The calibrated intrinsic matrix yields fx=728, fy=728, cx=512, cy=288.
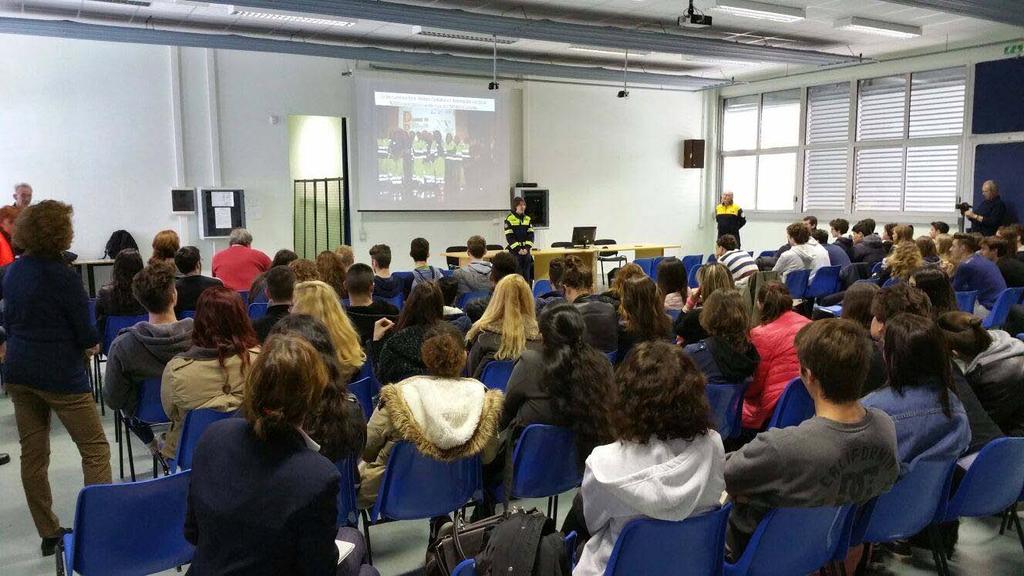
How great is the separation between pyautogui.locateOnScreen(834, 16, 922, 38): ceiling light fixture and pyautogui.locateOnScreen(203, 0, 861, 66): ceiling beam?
98 cm

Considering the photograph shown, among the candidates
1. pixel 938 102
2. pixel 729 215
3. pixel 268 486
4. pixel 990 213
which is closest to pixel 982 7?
pixel 990 213

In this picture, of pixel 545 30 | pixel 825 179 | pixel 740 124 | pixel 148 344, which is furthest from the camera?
pixel 740 124

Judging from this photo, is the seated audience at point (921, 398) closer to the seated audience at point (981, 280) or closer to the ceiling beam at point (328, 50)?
the seated audience at point (981, 280)

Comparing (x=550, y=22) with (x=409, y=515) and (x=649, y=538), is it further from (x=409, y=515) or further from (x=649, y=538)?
(x=649, y=538)

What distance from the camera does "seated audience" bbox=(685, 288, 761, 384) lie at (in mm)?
3324

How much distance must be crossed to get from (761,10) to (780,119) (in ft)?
18.7

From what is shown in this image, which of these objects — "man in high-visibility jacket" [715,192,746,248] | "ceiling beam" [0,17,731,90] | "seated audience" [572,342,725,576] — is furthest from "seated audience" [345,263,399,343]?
"man in high-visibility jacket" [715,192,746,248]

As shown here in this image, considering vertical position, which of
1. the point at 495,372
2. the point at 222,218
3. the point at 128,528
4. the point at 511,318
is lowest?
the point at 128,528

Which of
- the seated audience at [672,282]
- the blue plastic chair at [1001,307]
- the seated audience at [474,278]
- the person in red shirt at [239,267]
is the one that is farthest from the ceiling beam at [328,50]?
the blue plastic chair at [1001,307]

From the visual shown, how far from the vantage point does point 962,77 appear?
35.4ft

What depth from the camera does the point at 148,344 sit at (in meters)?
3.26

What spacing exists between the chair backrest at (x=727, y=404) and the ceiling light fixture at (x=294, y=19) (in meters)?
7.22

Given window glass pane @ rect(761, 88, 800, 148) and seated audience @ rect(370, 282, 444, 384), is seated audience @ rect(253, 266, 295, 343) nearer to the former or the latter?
seated audience @ rect(370, 282, 444, 384)

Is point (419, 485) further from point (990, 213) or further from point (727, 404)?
point (990, 213)
